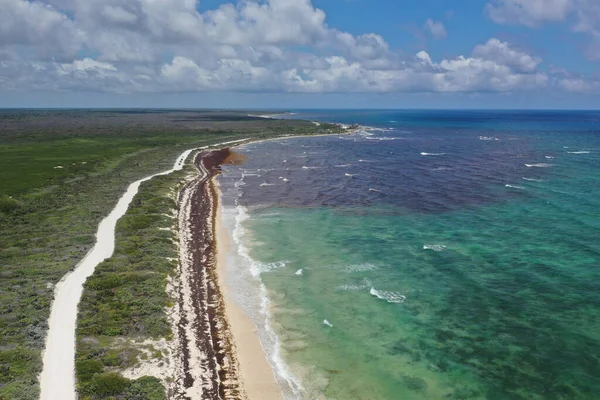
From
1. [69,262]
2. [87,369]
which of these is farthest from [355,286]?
[69,262]

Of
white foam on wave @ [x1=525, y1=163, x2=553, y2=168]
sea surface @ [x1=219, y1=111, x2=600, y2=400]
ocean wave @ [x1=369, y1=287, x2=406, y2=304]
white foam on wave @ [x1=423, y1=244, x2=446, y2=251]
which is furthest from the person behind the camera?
white foam on wave @ [x1=525, y1=163, x2=553, y2=168]

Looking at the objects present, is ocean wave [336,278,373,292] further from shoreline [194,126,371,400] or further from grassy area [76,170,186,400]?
grassy area [76,170,186,400]

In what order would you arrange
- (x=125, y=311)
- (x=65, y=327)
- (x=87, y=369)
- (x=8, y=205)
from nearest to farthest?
(x=87, y=369)
(x=65, y=327)
(x=125, y=311)
(x=8, y=205)

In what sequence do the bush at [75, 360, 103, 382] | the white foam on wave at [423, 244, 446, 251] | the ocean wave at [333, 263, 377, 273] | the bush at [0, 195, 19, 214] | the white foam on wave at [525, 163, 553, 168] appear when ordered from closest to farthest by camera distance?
the bush at [75, 360, 103, 382]
the ocean wave at [333, 263, 377, 273]
the white foam on wave at [423, 244, 446, 251]
the bush at [0, 195, 19, 214]
the white foam on wave at [525, 163, 553, 168]

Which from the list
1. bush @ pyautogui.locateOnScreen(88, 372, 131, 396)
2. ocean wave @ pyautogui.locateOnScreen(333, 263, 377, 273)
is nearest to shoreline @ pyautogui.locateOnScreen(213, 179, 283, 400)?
bush @ pyautogui.locateOnScreen(88, 372, 131, 396)

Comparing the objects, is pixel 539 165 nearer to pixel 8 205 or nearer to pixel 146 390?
pixel 146 390

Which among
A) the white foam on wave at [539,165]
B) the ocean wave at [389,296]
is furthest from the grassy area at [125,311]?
the white foam on wave at [539,165]
